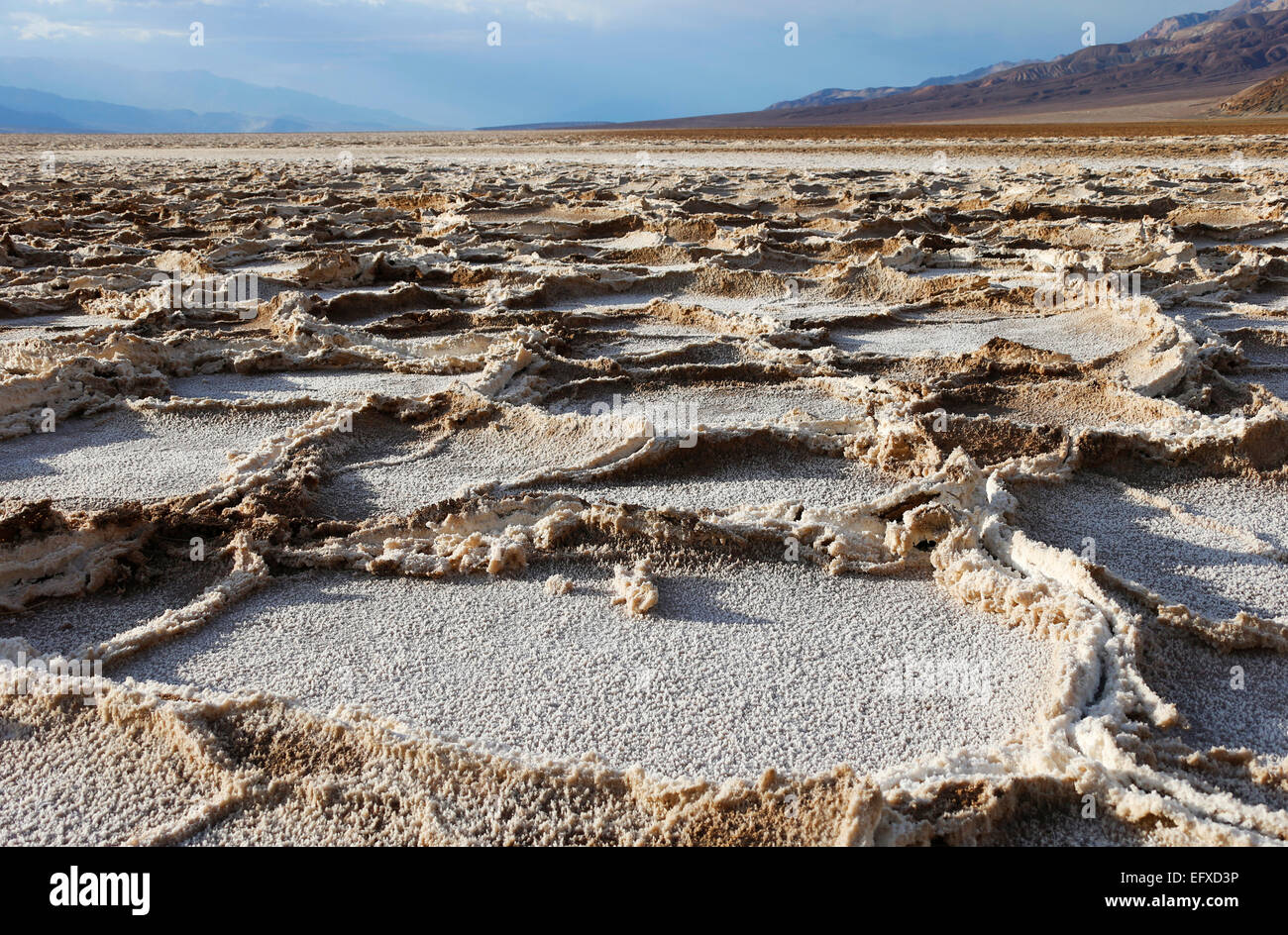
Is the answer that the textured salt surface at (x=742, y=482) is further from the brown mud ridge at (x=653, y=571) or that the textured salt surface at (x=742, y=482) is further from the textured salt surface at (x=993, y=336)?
the textured salt surface at (x=993, y=336)

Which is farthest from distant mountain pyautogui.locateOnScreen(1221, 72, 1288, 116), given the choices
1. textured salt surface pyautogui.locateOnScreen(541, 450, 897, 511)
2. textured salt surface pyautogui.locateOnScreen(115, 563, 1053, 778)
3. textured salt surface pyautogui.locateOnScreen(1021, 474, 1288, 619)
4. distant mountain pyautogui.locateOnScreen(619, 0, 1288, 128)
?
textured salt surface pyautogui.locateOnScreen(115, 563, 1053, 778)

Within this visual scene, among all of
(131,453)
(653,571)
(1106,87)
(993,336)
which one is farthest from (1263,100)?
(131,453)

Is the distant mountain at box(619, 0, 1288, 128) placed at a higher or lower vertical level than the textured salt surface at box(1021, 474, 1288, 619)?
higher

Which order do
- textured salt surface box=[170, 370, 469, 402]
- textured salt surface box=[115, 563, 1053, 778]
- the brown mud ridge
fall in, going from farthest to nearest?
textured salt surface box=[170, 370, 469, 402] → textured salt surface box=[115, 563, 1053, 778] → the brown mud ridge

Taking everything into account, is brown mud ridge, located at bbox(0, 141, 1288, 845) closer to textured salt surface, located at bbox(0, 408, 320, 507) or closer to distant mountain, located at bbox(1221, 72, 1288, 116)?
textured salt surface, located at bbox(0, 408, 320, 507)

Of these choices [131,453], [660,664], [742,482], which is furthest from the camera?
[131,453]

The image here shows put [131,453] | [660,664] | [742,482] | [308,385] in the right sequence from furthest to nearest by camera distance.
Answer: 1. [308,385]
2. [131,453]
3. [742,482]
4. [660,664]

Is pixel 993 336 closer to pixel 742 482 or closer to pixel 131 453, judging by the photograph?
pixel 742 482

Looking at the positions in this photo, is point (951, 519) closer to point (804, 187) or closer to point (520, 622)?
point (520, 622)
